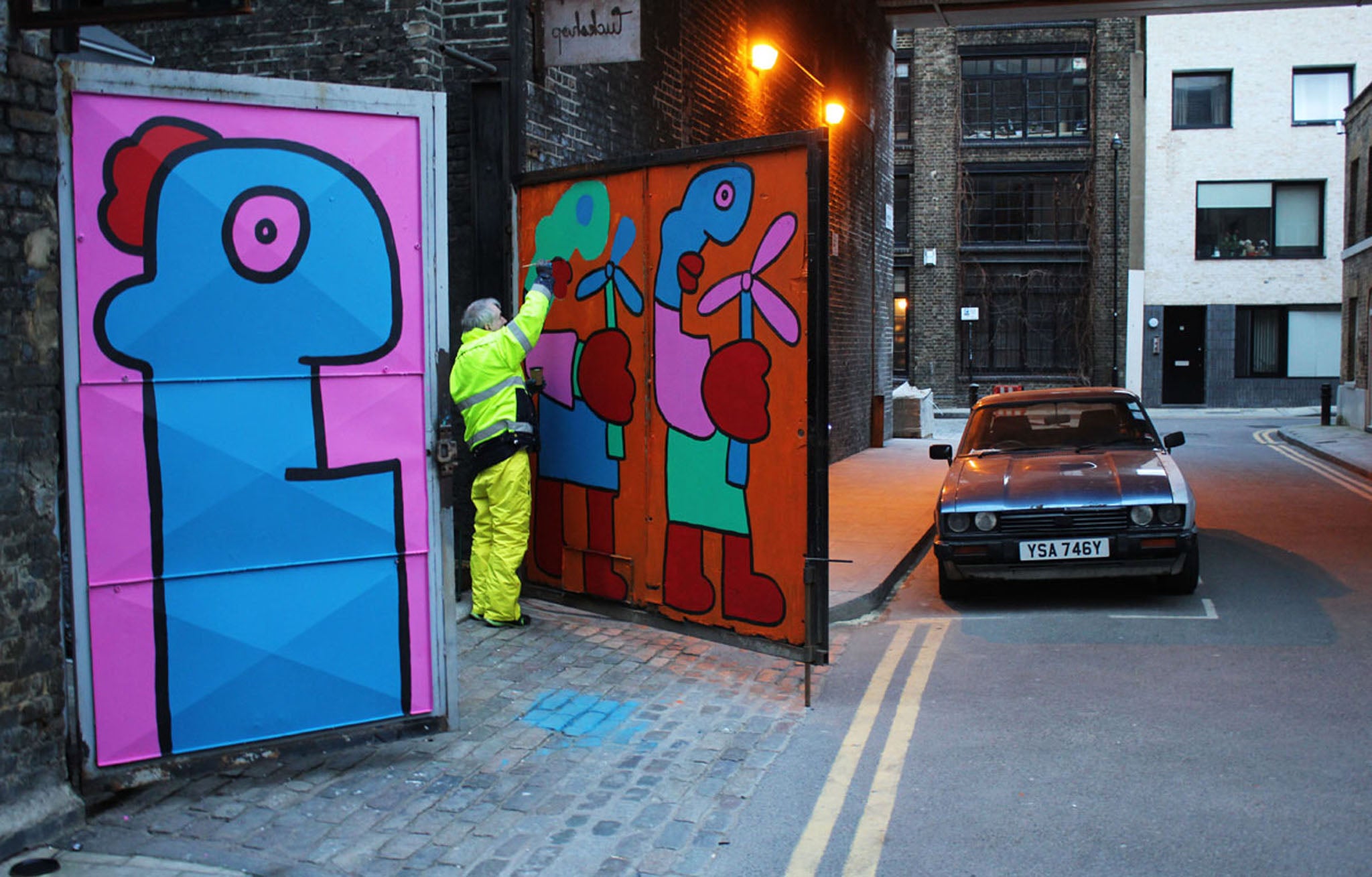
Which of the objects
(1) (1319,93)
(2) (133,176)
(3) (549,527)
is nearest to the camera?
(2) (133,176)

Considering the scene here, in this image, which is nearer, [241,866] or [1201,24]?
[241,866]

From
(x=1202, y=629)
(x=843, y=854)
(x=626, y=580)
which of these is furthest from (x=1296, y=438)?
(x=843, y=854)

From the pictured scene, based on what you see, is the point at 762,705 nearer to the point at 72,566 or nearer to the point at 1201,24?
the point at 72,566

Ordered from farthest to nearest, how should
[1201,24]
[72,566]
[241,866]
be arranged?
[1201,24] → [72,566] → [241,866]

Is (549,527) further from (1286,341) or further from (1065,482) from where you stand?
(1286,341)

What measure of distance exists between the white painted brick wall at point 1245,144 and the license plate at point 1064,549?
32136mm

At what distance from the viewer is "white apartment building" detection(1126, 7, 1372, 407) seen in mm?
36656

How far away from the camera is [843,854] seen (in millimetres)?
4301

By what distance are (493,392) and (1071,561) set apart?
4.02 metres

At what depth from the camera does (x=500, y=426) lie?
7.31 metres

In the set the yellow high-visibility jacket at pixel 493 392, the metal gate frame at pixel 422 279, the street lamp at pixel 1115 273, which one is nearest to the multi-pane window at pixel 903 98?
the street lamp at pixel 1115 273

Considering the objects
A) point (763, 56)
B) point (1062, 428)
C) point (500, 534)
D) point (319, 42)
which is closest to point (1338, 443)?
point (763, 56)

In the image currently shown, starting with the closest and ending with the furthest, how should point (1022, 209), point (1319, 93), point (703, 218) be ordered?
point (703, 218) < point (1319, 93) < point (1022, 209)

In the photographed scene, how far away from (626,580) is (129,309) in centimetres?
382
